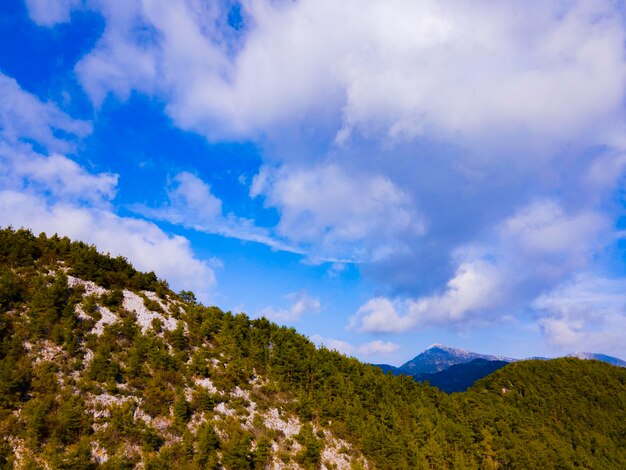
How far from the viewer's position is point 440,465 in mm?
27594

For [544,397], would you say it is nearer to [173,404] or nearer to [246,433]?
[246,433]

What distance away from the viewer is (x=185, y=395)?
22.4 meters

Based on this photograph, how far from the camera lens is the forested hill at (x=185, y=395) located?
58.0 feet

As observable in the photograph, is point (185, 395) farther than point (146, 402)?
Yes

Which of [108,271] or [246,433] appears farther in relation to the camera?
[108,271]

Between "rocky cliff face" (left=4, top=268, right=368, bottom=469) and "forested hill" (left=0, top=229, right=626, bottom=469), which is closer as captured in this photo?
"rocky cliff face" (left=4, top=268, right=368, bottom=469)

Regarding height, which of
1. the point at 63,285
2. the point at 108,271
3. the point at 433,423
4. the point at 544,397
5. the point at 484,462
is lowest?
the point at 484,462

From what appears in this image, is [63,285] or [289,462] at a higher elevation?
[63,285]

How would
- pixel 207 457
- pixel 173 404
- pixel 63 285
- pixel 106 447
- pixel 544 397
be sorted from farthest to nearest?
1. pixel 544 397
2. pixel 63 285
3. pixel 173 404
4. pixel 207 457
5. pixel 106 447

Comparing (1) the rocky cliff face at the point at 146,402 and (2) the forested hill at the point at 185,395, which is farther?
(2) the forested hill at the point at 185,395

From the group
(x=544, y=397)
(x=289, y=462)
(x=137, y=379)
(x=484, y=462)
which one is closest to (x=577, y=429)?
(x=544, y=397)

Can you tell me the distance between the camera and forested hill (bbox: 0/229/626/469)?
17.7m

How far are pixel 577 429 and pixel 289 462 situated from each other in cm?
4553

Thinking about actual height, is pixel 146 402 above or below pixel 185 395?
below
